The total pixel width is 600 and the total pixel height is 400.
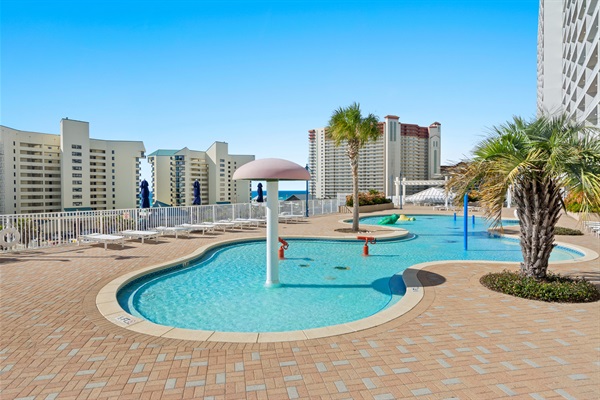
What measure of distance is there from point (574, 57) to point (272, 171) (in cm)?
3482

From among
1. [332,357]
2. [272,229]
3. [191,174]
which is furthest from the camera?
[191,174]

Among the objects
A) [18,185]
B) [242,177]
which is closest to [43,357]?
[242,177]

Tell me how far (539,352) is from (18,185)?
89476 mm

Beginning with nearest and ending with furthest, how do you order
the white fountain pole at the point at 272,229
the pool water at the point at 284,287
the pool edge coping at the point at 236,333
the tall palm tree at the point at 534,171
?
the pool edge coping at the point at 236,333, the tall palm tree at the point at 534,171, the pool water at the point at 284,287, the white fountain pole at the point at 272,229

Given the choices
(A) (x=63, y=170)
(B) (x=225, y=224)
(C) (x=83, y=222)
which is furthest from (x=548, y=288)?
(A) (x=63, y=170)

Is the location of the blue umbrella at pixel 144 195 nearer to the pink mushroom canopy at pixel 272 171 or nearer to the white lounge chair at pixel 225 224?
the white lounge chair at pixel 225 224

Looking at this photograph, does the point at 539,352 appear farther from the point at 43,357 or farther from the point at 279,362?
the point at 43,357

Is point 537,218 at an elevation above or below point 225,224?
above

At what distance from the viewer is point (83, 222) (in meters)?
12.1

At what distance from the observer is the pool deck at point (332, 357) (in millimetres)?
3229

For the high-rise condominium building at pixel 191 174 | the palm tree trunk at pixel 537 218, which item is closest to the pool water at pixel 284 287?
the palm tree trunk at pixel 537 218

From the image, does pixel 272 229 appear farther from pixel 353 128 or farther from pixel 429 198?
pixel 429 198

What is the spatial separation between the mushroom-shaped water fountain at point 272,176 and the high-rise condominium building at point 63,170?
8121cm

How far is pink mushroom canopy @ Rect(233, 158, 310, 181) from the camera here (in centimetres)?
692
